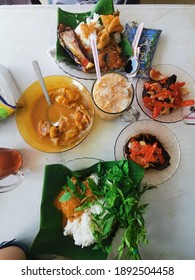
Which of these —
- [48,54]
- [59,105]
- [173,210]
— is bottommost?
[173,210]

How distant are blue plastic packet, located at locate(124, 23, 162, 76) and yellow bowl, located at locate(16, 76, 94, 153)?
215mm

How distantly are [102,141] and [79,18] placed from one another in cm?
44

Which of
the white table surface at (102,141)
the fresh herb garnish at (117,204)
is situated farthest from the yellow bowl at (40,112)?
the fresh herb garnish at (117,204)

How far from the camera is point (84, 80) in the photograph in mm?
970

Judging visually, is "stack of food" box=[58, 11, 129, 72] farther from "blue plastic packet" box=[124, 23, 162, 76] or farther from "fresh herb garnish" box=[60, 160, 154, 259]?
"fresh herb garnish" box=[60, 160, 154, 259]

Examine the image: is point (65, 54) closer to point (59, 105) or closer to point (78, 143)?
point (59, 105)

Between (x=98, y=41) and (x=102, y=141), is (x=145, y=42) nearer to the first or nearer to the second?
(x=98, y=41)

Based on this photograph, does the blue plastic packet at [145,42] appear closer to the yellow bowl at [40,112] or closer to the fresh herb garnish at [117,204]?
the yellow bowl at [40,112]

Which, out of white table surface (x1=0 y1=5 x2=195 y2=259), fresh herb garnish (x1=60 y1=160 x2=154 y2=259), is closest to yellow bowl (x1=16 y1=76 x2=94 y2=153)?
white table surface (x1=0 y1=5 x2=195 y2=259)

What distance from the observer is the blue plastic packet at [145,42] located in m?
0.96

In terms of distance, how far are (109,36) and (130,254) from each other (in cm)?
67

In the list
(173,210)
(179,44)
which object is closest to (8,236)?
(173,210)

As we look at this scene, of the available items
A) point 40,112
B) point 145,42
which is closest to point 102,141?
point 40,112

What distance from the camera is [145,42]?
0.99 meters
